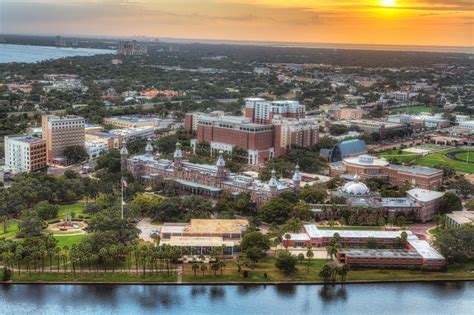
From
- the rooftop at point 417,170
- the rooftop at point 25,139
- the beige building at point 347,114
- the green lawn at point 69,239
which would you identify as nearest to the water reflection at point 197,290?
the green lawn at point 69,239

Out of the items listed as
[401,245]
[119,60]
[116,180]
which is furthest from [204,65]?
[401,245]

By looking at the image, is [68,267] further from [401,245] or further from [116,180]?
[401,245]

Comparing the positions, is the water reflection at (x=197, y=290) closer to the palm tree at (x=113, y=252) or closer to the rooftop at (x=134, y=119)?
the palm tree at (x=113, y=252)

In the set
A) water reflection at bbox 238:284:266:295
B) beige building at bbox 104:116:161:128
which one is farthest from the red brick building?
water reflection at bbox 238:284:266:295

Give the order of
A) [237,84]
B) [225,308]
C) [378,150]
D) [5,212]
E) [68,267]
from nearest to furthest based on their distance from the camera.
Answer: [225,308] < [68,267] < [5,212] < [378,150] < [237,84]

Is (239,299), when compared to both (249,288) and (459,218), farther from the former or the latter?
(459,218)

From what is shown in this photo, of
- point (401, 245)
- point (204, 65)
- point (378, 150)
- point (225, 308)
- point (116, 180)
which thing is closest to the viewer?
point (225, 308)
